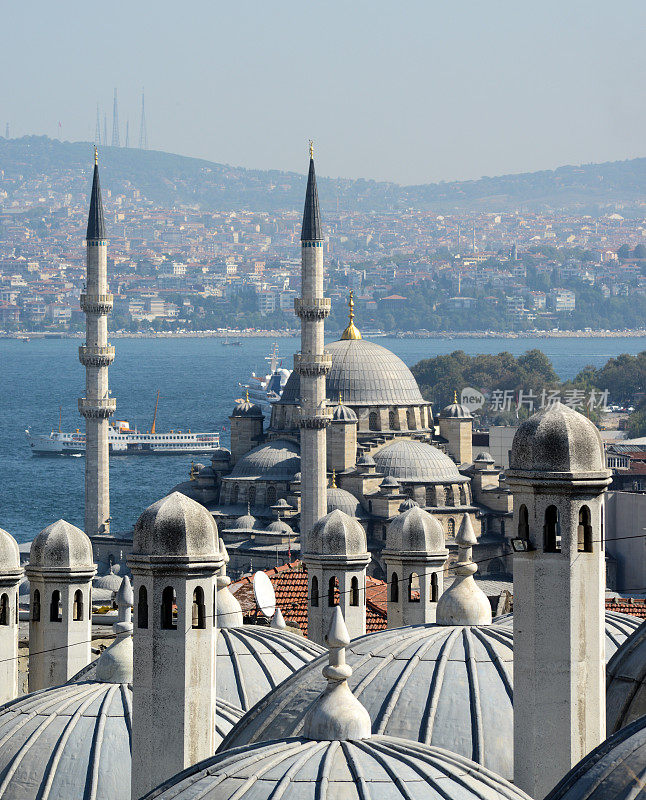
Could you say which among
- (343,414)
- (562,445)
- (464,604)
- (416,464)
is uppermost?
(343,414)

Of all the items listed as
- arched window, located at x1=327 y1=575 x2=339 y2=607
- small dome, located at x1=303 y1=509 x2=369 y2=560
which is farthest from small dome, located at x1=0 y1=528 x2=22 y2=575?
arched window, located at x1=327 y1=575 x2=339 y2=607

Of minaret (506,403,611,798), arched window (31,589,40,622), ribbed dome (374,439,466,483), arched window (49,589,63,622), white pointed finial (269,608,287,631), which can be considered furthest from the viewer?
ribbed dome (374,439,466,483)

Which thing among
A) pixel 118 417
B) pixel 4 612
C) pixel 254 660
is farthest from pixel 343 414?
pixel 118 417

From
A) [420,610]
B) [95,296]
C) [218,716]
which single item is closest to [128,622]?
[218,716]

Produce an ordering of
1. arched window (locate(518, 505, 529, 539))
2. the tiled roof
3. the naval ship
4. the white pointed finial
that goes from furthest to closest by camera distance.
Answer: the naval ship → the tiled roof → the white pointed finial → arched window (locate(518, 505, 529, 539))

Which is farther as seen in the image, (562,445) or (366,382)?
(366,382)

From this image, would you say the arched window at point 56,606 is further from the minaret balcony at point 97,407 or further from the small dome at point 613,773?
the minaret balcony at point 97,407

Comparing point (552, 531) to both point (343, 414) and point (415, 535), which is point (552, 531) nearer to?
point (415, 535)

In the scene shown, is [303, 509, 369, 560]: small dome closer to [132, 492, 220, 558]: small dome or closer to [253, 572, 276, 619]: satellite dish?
[253, 572, 276, 619]: satellite dish
